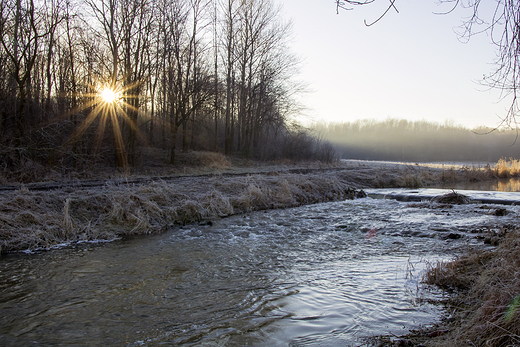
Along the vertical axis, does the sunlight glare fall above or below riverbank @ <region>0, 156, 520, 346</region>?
above

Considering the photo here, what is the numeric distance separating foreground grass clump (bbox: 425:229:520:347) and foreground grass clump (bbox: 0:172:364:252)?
6.92 meters

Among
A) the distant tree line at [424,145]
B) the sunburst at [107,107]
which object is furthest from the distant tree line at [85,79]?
the distant tree line at [424,145]

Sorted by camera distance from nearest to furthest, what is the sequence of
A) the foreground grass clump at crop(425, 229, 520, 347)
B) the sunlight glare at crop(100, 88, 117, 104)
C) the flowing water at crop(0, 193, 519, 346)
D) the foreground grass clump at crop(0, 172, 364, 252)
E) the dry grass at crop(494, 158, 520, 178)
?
1. the foreground grass clump at crop(425, 229, 520, 347)
2. the flowing water at crop(0, 193, 519, 346)
3. the foreground grass clump at crop(0, 172, 364, 252)
4. the sunlight glare at crop(100, 88, 117, 104)
5. the dry grass at crop(494, 158, 520, 178)

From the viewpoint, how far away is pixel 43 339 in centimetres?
363

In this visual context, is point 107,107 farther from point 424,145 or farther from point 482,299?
point 424,145

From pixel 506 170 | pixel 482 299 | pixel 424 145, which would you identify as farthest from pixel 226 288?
pixel 424 145

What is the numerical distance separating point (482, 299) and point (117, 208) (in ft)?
27.2

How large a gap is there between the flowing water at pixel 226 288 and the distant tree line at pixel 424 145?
72.2m

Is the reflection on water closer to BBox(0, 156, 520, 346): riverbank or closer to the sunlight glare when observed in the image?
BBox(0, 156, 520, 346): riverbank

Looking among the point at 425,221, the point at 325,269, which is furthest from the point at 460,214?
the point at 325,269

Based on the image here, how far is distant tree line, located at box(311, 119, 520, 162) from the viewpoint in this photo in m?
82.0

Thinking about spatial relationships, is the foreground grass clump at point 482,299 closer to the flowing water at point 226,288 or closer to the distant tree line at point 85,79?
the flowing water at point 226,288

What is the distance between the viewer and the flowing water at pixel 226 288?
3689mm

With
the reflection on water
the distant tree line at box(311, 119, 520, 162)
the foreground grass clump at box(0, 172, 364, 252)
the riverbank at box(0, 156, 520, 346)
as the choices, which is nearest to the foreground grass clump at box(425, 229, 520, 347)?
the riverbank at box(0, 156, 520, 346)
